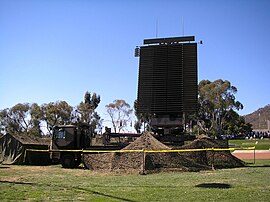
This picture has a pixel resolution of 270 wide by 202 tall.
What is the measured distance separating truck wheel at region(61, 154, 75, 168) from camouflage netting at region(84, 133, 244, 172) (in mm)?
1602

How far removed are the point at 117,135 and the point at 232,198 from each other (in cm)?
2054

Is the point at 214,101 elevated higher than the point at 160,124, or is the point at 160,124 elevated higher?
the point at 214,101

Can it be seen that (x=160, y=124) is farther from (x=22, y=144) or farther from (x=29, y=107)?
(x=29, y=107)

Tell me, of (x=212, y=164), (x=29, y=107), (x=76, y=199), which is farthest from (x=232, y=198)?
(x=29, y=107)

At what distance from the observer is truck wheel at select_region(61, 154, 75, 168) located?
21.7m

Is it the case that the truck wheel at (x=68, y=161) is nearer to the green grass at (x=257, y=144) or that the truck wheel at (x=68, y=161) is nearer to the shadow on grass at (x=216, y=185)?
the shadow on grass at (x=216, y=185)

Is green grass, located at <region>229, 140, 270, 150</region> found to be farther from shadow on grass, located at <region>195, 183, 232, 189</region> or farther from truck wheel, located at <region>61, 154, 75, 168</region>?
shadow on grass, located at <region>195, 183, 232, 189</region>

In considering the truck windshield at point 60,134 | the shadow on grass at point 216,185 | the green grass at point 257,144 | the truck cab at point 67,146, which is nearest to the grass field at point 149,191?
the shadow on grass at point 216,185

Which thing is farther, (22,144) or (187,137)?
(187,137)

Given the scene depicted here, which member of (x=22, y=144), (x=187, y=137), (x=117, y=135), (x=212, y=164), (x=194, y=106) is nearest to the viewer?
(x=212, y=164)

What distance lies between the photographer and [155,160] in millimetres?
17688

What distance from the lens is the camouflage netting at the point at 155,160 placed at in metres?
17.5

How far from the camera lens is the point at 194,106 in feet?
111

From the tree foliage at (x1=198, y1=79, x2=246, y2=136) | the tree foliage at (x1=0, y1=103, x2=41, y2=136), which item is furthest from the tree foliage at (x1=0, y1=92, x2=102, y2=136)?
the tree foliage at (x1=198, y1=79, x2=246, y2=136)
